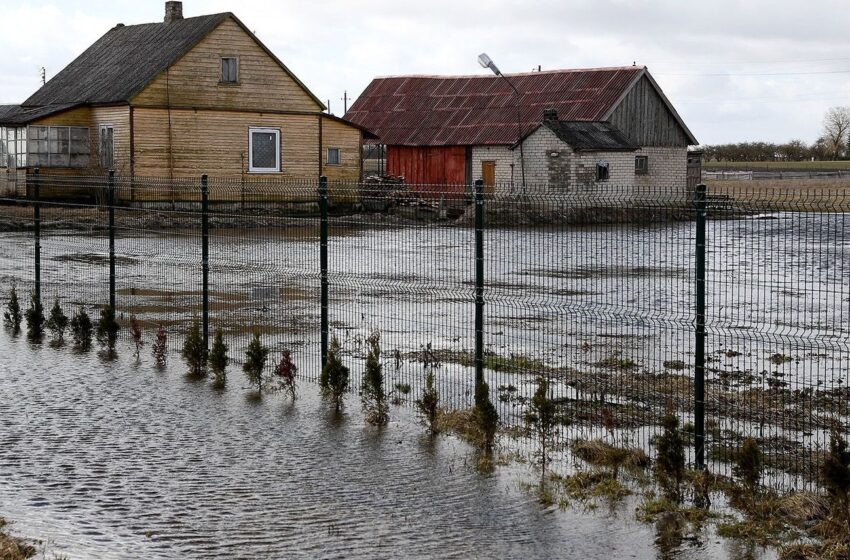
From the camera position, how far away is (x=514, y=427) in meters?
12.0

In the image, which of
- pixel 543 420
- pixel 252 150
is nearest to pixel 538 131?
pixel 252 150

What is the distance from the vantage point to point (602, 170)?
53688 mm

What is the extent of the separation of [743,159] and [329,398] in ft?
327

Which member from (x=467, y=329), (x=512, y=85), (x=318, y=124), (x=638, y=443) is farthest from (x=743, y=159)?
(x=638, y=443)

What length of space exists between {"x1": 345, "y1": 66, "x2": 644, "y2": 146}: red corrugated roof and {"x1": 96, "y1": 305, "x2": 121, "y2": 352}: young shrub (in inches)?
1557

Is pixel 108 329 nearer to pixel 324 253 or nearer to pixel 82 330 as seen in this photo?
pixel 82 330

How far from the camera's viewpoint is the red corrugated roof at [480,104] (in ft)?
185

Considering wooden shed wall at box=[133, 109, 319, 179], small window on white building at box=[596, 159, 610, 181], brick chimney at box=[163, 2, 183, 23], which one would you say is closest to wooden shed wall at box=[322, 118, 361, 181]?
wooden shed wall at box=[133, 109, 319, 179]

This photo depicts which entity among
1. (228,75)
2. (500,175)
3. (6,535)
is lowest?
(6,535)

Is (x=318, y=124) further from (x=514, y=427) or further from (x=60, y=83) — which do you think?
(x=514, y=427)

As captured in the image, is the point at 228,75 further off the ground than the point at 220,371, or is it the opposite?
the point at 228,75

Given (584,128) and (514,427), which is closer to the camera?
(514,427)

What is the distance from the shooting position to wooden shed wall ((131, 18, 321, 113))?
1825 inches

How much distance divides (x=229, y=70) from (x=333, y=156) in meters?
6.08
